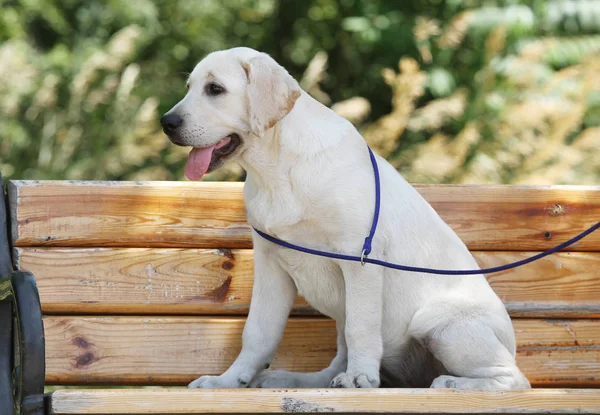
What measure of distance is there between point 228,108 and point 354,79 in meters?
4.76

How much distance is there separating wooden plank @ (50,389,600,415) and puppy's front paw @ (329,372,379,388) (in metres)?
0.33

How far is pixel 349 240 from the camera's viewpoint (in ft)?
7.50

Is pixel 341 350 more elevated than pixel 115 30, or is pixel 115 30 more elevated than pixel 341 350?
pixel 115 30

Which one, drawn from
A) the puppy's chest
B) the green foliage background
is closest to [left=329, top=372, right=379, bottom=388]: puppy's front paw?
the puppy's chest

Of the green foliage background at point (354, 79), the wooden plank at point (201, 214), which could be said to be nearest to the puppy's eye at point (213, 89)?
the wooden plank at point (201, 214)

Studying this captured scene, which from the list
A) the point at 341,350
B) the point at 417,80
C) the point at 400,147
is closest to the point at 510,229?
the point at 341,350

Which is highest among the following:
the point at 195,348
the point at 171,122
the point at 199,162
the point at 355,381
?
the point at 171,122

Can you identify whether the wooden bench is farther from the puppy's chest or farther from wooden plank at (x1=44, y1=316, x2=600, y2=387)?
the puppy's chest

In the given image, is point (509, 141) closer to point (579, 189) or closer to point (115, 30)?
point (579, 189)

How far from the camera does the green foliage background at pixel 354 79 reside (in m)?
4.69

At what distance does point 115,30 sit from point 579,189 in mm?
4879

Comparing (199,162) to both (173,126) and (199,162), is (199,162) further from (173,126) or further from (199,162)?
(173,126)

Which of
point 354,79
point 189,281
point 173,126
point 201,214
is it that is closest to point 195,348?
point 189,281

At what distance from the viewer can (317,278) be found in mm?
2406
